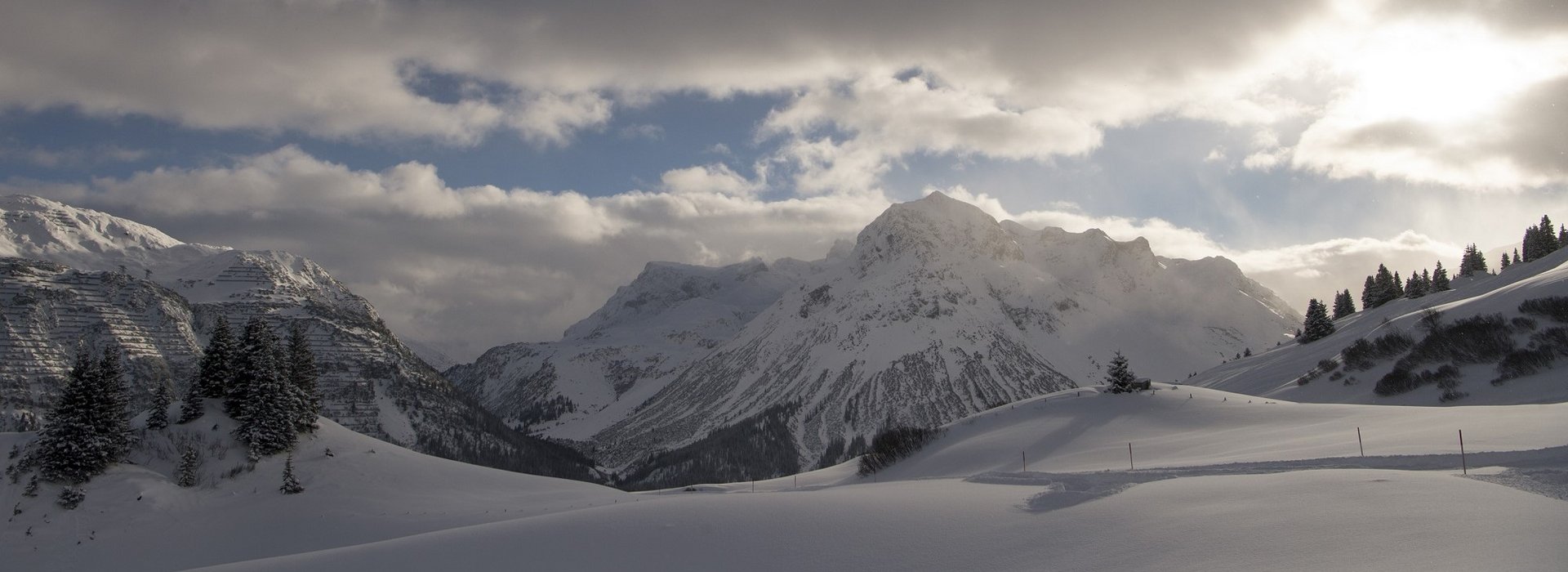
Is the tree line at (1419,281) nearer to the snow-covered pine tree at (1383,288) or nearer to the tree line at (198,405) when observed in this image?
the snow-covered pine tree at (1383,288)

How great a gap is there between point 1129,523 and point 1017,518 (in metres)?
2.74

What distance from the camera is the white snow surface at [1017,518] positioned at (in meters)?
15.4

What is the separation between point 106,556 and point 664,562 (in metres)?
34.7

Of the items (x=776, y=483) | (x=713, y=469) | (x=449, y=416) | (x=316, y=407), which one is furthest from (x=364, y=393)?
(x=776, y=483)

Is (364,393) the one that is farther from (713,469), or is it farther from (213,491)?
(213,491)

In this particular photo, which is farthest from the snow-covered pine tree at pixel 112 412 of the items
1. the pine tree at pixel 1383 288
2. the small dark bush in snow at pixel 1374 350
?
the pine tree at pixel 1383 288

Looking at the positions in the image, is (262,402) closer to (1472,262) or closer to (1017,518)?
(1017,518)

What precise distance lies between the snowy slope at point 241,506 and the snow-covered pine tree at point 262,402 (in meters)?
0.99

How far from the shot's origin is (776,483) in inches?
2335

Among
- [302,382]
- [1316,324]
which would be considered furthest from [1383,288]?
[302,382]

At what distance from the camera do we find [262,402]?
48.4m

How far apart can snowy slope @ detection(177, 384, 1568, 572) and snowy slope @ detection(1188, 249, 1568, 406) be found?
2939 cm

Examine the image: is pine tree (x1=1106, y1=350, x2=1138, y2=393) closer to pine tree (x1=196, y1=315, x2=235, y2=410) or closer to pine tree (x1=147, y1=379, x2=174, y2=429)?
pine tree (x1=196, y1=315, x2=235, y2=410)

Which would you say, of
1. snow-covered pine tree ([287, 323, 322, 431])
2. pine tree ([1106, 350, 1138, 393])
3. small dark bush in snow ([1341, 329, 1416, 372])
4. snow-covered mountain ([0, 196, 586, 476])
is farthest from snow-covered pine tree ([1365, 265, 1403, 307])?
snow-covered mountain ([0, 196, 586, 476])
